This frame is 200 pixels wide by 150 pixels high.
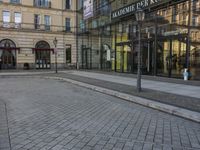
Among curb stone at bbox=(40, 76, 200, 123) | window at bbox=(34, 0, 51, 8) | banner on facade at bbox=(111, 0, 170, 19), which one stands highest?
window at bbox=(34, 0, 51, 8)

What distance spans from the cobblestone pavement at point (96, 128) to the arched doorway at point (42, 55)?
28.2 m

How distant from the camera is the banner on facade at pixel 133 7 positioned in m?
18.7

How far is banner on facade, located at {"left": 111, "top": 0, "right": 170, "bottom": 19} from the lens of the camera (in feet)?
61.4

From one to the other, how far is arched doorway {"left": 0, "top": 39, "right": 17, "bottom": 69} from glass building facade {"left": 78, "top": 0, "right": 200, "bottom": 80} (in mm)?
15445

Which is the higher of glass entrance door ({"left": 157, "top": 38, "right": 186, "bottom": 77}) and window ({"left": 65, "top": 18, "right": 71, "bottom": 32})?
window ({"left": 65, "top": 18, "right": 71, "bottom": 32})

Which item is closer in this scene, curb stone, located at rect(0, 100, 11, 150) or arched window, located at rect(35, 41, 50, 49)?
curb stone, located at rect(0, 100, 11, 150)

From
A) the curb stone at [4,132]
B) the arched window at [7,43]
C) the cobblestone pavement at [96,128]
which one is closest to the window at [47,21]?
the arched window at [7,43]

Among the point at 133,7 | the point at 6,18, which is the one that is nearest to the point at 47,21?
the point at 6,18

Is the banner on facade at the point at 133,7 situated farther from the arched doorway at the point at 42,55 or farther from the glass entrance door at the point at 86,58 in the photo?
the arched doorway at the point at 42,55

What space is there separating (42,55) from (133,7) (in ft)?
65.1

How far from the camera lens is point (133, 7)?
21.0m

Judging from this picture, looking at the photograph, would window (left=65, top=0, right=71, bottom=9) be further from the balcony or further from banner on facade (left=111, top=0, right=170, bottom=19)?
banner on facade (left=111, top=0, right=170, bottom=19)

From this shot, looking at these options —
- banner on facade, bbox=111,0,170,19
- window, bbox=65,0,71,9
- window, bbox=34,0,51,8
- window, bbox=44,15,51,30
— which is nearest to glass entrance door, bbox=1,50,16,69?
window, bbox=44,15,51,30

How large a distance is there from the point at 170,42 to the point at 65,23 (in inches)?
956
